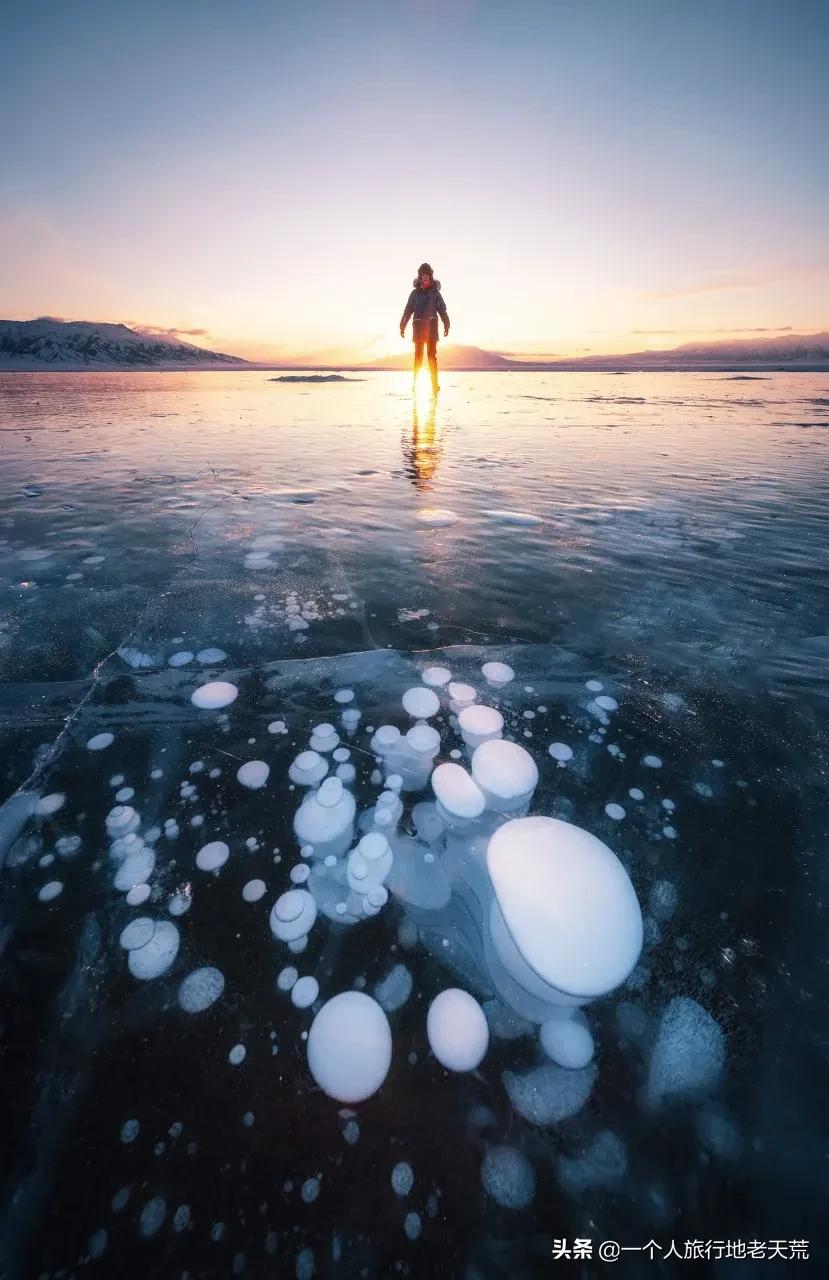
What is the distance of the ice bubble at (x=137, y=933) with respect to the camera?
117 centimetres

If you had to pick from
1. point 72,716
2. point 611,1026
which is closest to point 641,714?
point 611,1026

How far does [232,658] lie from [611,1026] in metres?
1.93

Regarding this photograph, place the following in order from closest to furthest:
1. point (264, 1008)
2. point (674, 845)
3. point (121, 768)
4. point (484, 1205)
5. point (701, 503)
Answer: point (484, 1205) < point (264, 1008) < point (674, 845) < point (121, 768) < point (701, 503)

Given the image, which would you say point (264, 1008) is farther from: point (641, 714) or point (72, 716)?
point (641, 714)

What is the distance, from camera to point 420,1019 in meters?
1.06

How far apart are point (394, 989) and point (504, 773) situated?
0.72 meters

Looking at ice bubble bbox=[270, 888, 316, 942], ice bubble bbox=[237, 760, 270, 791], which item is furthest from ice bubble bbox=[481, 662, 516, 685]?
ice bubble bbox=[270, 888, 316, 942]

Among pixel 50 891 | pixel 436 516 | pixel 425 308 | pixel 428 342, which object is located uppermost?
pixel 425 308

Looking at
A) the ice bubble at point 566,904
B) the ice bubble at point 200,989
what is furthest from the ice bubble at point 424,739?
the ice bubble at point 200,989

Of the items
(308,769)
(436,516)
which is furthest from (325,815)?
(436,516)

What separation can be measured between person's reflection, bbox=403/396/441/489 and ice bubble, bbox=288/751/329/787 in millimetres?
3996

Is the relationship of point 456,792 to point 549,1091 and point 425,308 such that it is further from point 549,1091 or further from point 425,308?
point 425,308

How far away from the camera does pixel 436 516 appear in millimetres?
4176

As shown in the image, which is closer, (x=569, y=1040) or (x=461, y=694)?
(x=569, y=1040)
